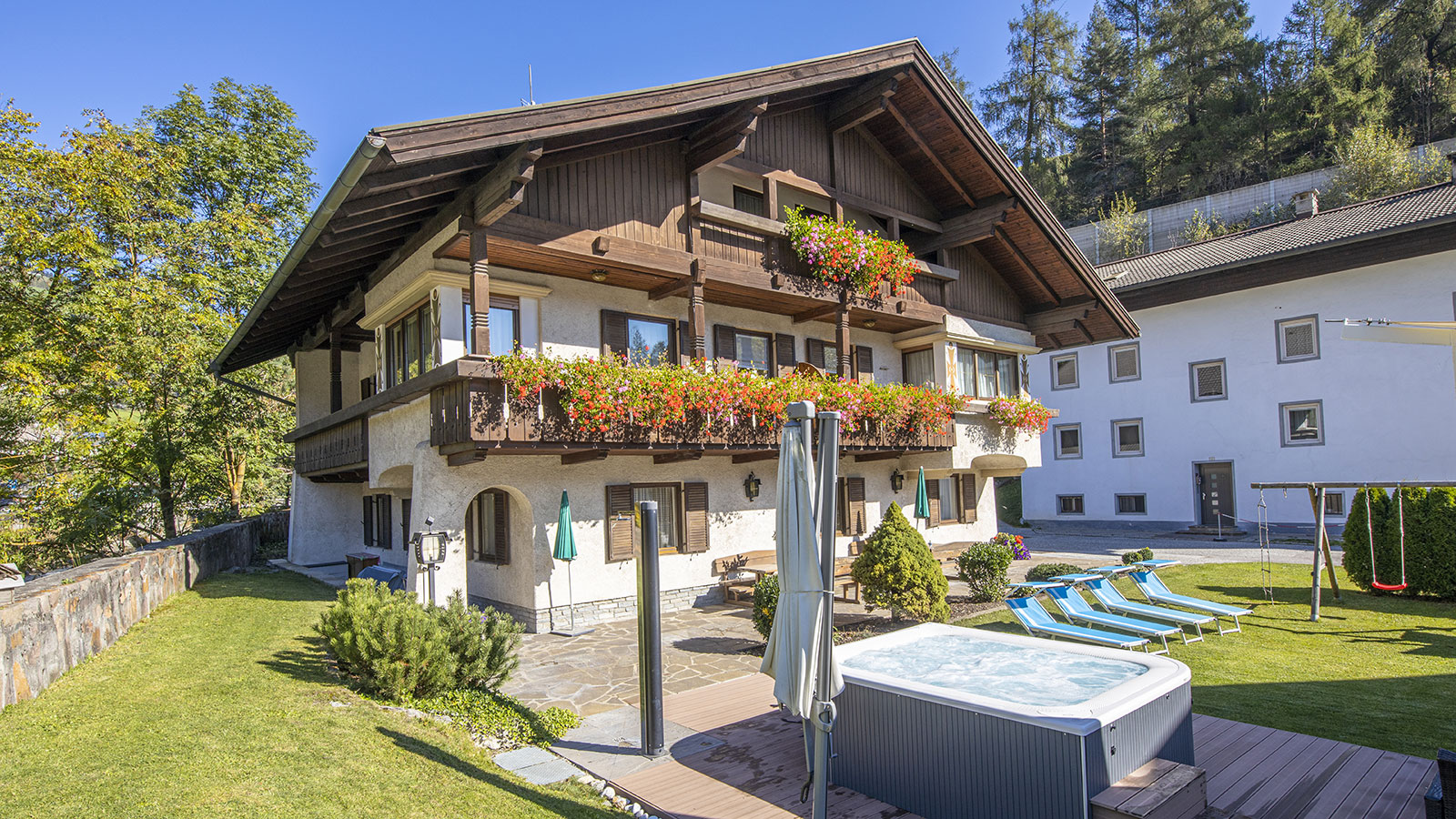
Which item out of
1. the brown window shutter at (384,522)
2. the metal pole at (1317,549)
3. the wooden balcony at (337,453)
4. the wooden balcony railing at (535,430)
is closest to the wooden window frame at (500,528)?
the wooden balcony railing at (535,430)

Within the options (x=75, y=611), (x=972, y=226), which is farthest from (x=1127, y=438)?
(x=75, y=611)

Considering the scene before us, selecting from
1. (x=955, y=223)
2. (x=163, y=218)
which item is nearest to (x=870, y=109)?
(x=955, y=223)

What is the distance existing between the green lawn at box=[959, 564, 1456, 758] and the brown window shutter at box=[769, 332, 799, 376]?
594 centimetres

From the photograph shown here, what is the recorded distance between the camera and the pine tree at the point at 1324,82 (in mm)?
39500

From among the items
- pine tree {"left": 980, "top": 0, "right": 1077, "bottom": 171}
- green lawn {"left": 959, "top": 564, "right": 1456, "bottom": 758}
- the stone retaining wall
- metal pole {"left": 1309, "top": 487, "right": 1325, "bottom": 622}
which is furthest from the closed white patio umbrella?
pine tree {"left": 980, "top": 0, "right": 1077, "bottom": 171}

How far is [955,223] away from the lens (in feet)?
56.8

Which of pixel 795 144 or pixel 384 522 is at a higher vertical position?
pixel 795 144

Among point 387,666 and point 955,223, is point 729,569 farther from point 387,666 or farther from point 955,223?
point 955,223

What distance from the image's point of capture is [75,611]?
8.16 metres

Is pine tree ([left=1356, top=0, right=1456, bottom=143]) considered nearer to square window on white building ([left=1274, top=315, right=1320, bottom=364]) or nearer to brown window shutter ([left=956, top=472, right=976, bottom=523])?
square window on white building ([left=1274, top=315, right=1320, bottom=364])

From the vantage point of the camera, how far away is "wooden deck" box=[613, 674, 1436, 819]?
224 inches

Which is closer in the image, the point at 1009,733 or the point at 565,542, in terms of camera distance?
the point at 1009,733

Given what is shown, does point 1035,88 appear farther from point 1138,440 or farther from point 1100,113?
point 1138,440

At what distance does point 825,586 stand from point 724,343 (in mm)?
10143
